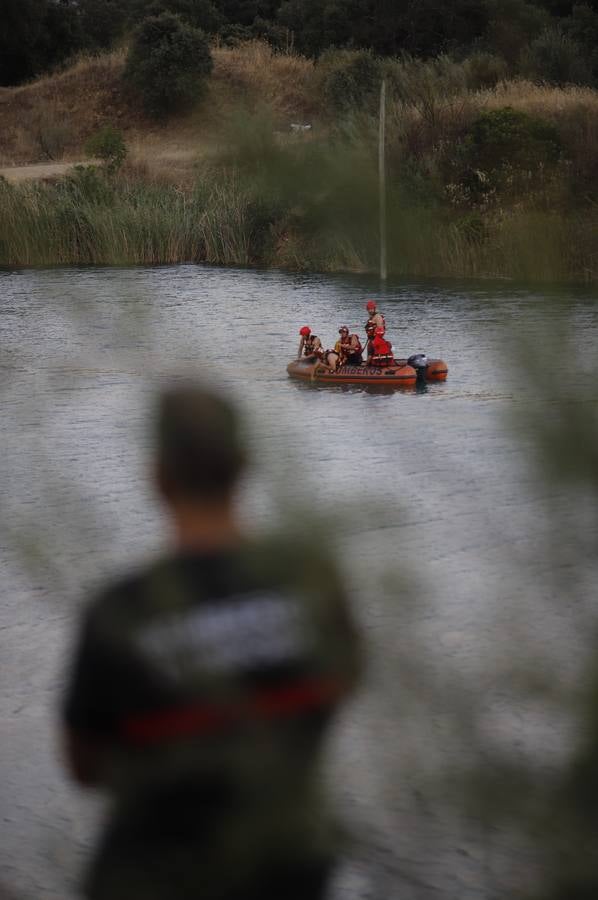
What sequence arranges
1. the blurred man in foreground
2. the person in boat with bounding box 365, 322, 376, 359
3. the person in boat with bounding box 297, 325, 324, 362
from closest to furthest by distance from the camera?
the blurred man in foreground
the person in boat with bounding box 365, 322, 376, 359
the person in boat with bounding box 297, 325, 324, 362

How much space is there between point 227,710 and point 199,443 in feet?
1.00

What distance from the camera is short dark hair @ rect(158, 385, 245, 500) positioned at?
1241 mm

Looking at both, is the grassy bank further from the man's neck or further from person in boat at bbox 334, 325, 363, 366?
person in boat at bbox 334, 325, 363, 366

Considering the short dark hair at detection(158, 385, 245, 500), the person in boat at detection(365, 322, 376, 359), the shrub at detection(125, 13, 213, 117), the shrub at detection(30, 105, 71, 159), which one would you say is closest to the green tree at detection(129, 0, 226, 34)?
the shrub at detection(125, 13, 213, 117)

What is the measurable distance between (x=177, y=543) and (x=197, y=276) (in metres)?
27.1

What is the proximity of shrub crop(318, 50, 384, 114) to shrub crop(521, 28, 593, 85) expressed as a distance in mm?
270

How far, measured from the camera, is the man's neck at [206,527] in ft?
3.87

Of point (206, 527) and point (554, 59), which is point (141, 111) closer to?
point (554, 59)

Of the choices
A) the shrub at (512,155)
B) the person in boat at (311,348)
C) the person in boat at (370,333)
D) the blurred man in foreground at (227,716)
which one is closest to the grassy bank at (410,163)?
the shrub at (512,155)

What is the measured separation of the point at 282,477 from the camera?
3.60 ft

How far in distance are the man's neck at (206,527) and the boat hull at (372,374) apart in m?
17.1

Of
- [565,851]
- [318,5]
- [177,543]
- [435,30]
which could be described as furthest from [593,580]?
[318,5]

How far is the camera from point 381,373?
19.2 meters

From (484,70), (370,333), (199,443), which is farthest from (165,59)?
(370,333)
